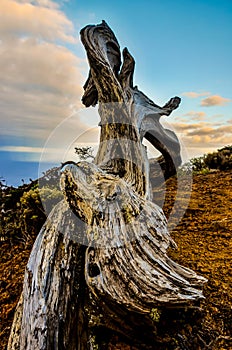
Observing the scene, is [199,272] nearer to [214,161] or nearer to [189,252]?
[189,252]

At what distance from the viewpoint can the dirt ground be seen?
2262 millimetres

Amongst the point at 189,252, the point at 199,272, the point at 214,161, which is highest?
the point at 214,161

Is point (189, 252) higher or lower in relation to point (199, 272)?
higher

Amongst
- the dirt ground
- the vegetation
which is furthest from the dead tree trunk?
the vegetation

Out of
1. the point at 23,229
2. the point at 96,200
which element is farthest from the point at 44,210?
the point at 96,200

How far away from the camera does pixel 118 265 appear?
2023 mm

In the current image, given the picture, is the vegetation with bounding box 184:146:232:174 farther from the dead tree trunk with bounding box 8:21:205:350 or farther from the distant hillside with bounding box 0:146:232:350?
the dead tree trunk with bounding box 8:21:205:350

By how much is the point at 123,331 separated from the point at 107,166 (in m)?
1.85

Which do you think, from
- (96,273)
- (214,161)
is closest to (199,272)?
(96,273)

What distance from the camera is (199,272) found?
2963mm

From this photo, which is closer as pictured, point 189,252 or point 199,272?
point 199,272

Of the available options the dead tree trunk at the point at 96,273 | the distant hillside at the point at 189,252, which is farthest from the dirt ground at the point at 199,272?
the dead tree trunk at the point at 96,273

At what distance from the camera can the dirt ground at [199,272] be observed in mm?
2262

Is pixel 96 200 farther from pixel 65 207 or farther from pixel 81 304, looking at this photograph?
pixel 81 304
